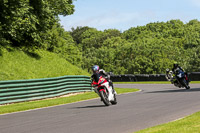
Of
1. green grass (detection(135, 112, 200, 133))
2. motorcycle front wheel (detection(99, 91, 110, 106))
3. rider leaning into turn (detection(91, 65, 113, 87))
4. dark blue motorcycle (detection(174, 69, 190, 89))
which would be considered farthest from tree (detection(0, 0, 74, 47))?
green grass (detection(135, 112, 200, 133))

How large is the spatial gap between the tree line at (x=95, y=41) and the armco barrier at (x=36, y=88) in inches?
196

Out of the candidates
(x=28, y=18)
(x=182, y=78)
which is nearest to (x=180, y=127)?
(x=182, y=78)

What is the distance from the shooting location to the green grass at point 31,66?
27.7m

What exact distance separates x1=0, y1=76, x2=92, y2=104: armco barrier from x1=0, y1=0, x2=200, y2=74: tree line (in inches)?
196

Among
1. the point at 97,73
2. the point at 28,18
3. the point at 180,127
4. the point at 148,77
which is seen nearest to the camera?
the point at 180,127

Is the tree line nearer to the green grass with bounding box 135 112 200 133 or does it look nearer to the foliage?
the foliage

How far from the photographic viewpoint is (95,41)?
5359 inches

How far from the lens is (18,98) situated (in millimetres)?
21250

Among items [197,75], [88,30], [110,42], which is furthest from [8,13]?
[88,30]

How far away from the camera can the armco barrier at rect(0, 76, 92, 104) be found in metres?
20.6

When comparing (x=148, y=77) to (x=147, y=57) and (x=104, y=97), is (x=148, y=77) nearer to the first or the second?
(x=104, y=97)

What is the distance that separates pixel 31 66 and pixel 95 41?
4184 inches

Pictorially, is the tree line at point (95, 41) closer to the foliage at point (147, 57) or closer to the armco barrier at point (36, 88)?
the foliage at point (147, 57)

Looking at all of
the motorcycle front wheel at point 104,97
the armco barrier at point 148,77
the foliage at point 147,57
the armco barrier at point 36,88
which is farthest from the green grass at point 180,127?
the foliage at point 147,57
